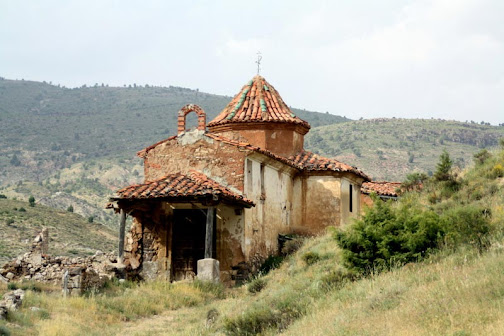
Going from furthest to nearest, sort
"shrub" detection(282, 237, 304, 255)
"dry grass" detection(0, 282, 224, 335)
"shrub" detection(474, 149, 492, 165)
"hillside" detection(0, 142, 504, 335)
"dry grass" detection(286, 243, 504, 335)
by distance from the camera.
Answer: "shrub" detection(474, 149, 492, 165)
"shrub" detection(282, 237, 304, 255)
"dry grass" detection(0, 282, 224, 335)
"hillside" detection(0, 142, 504, 335)
"dry grass" detection(286, 243, 504, 335)

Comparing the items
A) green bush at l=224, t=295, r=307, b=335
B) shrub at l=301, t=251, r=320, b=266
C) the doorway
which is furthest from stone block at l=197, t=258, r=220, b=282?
green bush at l=224, t=295, r=307, b=335

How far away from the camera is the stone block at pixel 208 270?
1933cm

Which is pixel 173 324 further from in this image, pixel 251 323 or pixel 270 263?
pixel 270 263

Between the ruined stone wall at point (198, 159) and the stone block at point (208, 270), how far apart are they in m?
2.99

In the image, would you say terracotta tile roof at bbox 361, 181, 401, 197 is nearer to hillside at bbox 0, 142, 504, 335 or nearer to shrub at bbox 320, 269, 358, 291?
hillside at bbox 0, 142, 504, 335

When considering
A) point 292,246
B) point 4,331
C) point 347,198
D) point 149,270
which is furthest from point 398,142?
point 4,331

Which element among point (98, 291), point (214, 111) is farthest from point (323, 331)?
point (214, 111)

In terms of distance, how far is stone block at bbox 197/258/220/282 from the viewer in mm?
19328

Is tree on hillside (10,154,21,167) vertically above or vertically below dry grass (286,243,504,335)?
above

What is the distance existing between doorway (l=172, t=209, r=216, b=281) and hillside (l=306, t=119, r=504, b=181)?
5030cm

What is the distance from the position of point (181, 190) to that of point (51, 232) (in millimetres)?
25857

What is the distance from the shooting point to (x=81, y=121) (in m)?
122

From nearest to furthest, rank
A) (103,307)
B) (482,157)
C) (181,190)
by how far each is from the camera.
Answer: (103,307) < (181,190) < (482,157)

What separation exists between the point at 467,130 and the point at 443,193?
6833cm
